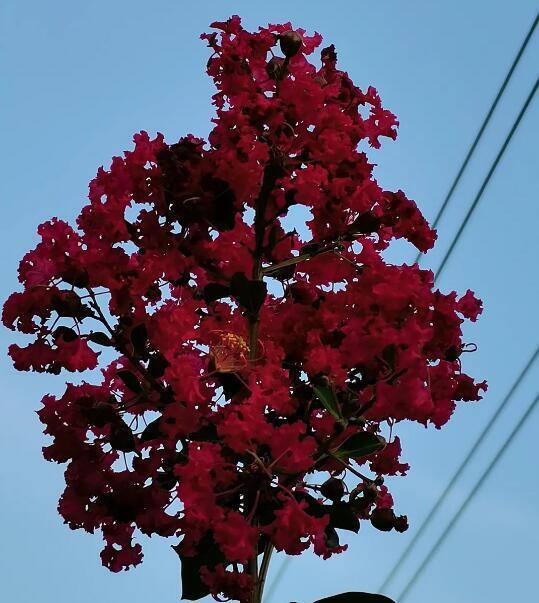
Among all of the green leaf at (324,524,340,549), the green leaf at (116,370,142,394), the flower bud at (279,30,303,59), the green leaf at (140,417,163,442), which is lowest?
the green leaf at (324,524,340,549)

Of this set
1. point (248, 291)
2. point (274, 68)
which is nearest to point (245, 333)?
point (248, 291)

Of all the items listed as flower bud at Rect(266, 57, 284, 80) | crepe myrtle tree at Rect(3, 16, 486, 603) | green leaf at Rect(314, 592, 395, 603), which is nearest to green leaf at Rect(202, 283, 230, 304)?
crepe myrtle tree at Rect(3, 16, 486, 603)

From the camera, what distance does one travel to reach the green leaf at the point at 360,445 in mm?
1869

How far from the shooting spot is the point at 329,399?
181cm

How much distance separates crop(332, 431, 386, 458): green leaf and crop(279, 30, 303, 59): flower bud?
0.66 meters

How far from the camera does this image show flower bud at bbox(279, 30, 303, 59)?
79.0 inches

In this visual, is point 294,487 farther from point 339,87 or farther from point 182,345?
point 339,87

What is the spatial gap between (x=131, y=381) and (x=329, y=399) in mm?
317

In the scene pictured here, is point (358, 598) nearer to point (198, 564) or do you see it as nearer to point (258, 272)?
point (198, 564)

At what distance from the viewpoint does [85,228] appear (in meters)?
1.95

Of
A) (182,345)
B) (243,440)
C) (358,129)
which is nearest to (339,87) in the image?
(358,129)

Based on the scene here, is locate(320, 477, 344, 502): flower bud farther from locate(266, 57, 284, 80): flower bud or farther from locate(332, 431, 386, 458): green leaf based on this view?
locate(266, 57, 284, 80): flower bud

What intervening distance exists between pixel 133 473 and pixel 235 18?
801 millimetres

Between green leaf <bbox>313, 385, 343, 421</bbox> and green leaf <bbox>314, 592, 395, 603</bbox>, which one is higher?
green leaf <bbox>313, 385, 343, 421</bbox>
